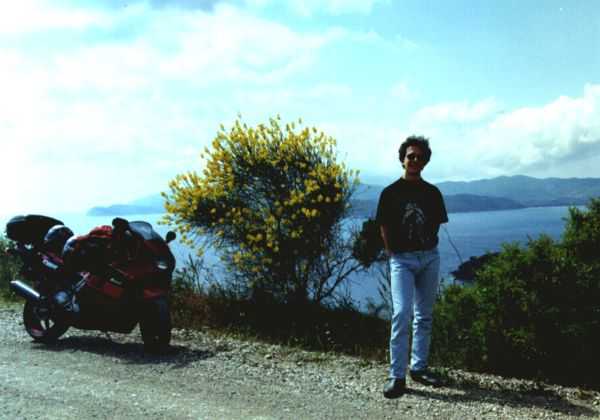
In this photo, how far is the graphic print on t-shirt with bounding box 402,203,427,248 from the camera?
488cm

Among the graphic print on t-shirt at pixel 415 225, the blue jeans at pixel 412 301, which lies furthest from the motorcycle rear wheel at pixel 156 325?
the graphic print on t-shirt at pixel 415 225

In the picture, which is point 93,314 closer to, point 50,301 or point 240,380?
point 50,301

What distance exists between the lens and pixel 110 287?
20.3ft

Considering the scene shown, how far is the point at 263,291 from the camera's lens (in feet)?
28.9

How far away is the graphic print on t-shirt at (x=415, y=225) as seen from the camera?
4.88 metres

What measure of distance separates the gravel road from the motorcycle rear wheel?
0.61 feet

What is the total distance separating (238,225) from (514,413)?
5080 millimetres

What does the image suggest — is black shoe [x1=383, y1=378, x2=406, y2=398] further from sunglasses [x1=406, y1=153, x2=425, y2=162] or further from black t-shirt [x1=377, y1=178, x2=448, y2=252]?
sunglasses [x1=406, y1=153, x2=425, y2=162]

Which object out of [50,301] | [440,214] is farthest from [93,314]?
[440,214]

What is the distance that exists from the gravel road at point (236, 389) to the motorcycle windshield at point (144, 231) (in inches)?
49.7

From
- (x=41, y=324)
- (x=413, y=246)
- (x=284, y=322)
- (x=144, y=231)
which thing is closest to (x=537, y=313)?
(x=413, y=246)

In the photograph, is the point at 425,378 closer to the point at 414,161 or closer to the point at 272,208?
the point at 414,161

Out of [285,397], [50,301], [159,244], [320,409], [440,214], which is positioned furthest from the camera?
[50,301]

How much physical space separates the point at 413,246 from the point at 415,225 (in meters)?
0.18
